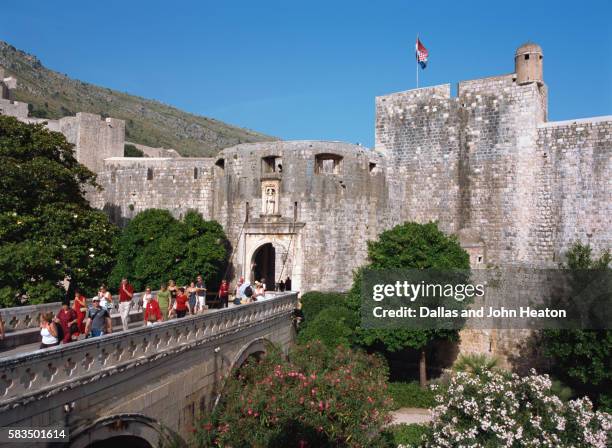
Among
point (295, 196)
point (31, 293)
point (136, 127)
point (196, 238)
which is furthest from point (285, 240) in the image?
point (136, 127)

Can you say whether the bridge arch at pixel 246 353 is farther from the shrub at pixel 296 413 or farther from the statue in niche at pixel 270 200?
the statue in niche at pixel 270 200

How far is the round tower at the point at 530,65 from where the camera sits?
83.7 ft

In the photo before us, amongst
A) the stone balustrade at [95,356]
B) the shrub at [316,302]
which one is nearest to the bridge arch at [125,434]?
the stone balustrade at [95,356]

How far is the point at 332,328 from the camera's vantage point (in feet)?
Result: 73.4

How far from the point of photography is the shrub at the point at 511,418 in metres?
12.1

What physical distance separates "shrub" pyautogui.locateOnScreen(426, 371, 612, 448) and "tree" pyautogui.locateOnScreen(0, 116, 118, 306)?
12.3 meters

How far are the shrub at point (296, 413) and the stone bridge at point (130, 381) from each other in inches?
28.2

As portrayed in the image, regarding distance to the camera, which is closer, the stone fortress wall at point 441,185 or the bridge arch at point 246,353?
the bridge arch at point 246,353

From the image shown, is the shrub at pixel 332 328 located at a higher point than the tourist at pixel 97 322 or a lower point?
lower

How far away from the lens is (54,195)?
858 inches

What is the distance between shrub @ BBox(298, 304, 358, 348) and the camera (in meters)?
22.1

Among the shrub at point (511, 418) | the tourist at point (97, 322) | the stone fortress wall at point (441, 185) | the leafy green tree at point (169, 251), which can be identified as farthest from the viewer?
the leafy green tree at point (169, 251)

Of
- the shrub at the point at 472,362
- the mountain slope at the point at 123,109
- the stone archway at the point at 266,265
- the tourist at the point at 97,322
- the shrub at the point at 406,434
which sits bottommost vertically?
the shrub at the point at 406,434

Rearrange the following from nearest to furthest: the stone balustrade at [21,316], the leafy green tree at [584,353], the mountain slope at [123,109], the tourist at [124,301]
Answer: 1. the stone balustrade at [21,316]
2. the tourist at [124,301]
3. the leafy green tree at [584,353]
4. the mountain slope at [123,109]
